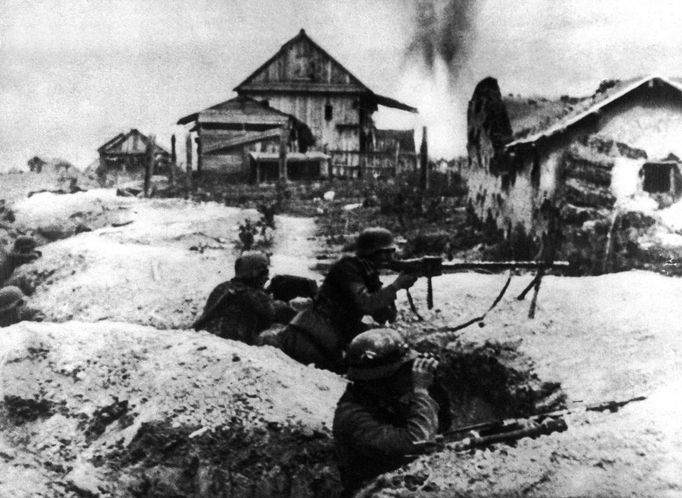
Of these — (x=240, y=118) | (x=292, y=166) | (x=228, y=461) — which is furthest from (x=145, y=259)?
(x=292, y=166)

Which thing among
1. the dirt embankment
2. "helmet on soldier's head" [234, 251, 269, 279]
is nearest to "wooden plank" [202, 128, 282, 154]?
"helmet on soldier's head" [234, 251, 269, 279]

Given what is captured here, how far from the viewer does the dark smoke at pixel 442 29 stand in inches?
204

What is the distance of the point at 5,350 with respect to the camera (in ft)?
11.0

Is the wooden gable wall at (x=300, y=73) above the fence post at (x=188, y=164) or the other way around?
above

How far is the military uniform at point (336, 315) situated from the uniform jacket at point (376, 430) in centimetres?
136

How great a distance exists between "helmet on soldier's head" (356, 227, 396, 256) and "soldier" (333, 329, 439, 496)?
1.52 metres

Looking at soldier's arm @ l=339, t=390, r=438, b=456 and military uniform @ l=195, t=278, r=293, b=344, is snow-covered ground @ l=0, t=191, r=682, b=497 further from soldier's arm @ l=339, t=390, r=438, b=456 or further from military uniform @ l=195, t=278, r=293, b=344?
military uniform @ l=195, t=278, r=293, b=344

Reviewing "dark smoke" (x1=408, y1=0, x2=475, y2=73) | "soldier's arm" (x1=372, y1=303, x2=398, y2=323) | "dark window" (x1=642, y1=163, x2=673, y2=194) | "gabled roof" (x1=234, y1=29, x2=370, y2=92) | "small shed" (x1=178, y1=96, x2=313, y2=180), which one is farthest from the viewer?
"gabled roof" (x1=234, y1=29, x2=370, y2=92)

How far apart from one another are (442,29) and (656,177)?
229 centimetres

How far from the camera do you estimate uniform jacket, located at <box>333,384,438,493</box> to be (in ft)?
7.87

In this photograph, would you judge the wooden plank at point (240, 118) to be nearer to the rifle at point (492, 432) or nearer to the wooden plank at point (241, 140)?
the wooden plank at point (241, 140)

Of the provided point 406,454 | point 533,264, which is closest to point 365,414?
point 406,454

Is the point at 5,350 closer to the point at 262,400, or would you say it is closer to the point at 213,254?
the point at 262,400

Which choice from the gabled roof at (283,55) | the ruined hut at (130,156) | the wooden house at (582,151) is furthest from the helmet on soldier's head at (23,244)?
the gabled roof at (283,55)
